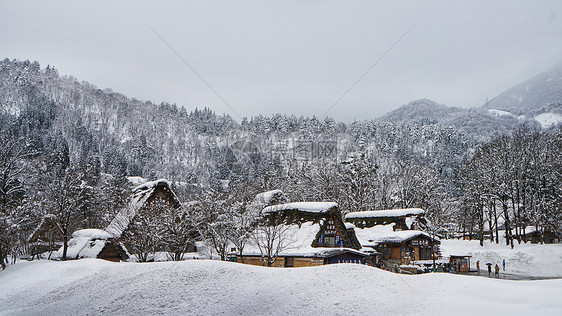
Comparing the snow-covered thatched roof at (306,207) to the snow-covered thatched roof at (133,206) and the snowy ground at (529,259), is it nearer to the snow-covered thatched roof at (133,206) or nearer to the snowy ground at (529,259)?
the snow-covered thatched roof at (133,206)

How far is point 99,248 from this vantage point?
39.3 m

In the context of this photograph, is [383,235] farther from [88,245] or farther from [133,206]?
[88,245]

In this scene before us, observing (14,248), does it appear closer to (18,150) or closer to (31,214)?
(31,214)

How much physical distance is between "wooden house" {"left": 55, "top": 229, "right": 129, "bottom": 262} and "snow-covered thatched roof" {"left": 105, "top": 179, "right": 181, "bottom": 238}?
1010 mm

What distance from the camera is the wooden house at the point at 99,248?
39.4 metres

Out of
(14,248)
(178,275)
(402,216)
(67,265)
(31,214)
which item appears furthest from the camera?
(402,216)

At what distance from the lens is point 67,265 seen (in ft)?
80.3

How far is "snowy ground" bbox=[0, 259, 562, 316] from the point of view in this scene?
12.4 m

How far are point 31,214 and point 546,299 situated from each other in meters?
44.9

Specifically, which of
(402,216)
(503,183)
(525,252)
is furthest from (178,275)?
(503,183)

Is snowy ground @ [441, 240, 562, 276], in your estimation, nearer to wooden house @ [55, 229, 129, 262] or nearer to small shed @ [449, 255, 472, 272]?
small shed @ [449, 255, 472, 272]

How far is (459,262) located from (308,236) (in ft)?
72.0

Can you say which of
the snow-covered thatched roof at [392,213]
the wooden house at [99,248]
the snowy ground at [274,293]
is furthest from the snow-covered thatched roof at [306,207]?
the snowy ground at [274,293]

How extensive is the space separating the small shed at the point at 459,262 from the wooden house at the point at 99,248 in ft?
127
